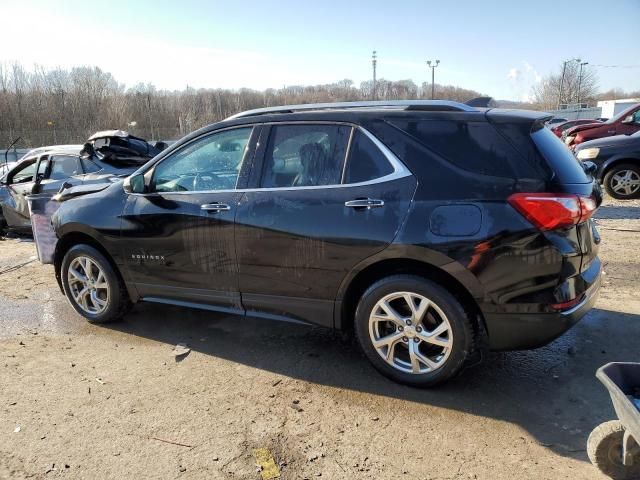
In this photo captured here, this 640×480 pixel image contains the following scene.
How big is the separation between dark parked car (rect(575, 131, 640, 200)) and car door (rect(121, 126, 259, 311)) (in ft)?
28.3

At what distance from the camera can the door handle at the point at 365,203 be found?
130 inches

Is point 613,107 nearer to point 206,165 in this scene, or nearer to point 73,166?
point 73,166

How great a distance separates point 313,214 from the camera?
3520 mm

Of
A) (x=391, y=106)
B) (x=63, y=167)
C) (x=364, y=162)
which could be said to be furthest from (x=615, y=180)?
(x=63, y=167)

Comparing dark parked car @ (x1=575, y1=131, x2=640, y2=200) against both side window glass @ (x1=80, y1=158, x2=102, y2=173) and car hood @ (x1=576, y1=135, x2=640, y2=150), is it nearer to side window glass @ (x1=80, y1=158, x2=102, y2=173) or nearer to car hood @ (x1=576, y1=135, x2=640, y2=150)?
car hood @ (x1=576, y1=135, x2=640, y2=150)

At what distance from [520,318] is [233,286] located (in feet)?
6.80

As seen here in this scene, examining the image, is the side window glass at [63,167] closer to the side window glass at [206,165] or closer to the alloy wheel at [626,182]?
the side window glass at [206,165]

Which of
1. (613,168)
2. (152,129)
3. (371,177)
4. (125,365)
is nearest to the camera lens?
(371,177)

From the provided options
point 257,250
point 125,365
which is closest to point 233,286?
point 257,250

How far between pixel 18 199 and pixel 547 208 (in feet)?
32.1

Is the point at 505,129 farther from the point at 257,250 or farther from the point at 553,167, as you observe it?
the point at 257,250

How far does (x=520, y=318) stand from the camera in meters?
3.08

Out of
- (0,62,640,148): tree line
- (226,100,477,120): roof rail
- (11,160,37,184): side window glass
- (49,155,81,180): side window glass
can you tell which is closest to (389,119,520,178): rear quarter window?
(226,100,477,120): roof rail

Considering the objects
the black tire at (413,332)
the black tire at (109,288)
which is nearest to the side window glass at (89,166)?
the black tire at (109,288)
